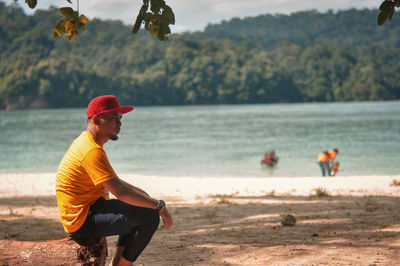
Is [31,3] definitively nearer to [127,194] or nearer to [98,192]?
[98,192]

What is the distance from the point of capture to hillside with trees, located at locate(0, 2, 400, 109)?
104 meters

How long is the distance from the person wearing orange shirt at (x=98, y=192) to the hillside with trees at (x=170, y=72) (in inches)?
4027

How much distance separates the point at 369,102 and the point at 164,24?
416 feet

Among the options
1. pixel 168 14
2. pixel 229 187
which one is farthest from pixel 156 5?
pixel 229 187

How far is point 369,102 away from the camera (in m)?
124

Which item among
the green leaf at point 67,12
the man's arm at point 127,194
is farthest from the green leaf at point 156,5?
the man's arm at point 127,194

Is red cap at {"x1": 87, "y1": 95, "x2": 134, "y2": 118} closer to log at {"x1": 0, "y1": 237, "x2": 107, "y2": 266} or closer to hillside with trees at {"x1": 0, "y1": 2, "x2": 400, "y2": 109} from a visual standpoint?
log at {"x1": 0, "y1": 237, "x2": 107, "y2": 266}

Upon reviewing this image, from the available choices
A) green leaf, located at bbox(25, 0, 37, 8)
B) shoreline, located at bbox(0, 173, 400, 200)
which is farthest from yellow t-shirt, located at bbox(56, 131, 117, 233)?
shoreline, located at bbox(0, 173, 400, 200)

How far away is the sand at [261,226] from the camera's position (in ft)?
15.8

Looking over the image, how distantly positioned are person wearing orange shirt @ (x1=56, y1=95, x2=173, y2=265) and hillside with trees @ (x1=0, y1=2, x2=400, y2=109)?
102277 millimetres

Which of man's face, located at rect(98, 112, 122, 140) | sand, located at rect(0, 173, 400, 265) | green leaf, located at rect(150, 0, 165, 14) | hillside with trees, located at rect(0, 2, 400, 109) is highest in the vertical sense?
hillside with trees, located at rect(0, 2, 400, 109)

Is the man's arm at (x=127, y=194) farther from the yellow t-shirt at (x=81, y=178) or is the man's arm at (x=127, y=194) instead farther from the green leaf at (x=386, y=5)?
the green leaf at (x=386, y=5)

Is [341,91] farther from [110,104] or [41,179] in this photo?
[110,104]

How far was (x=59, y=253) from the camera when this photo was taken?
3.51 meters
